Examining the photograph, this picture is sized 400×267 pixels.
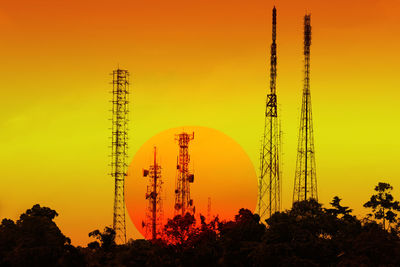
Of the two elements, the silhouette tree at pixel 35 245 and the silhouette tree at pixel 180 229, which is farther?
the silhouette tree at pixel 180 229

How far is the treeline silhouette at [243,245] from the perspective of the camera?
7756cm

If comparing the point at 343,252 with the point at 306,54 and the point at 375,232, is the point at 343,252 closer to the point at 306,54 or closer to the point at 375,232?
the point at 375,232

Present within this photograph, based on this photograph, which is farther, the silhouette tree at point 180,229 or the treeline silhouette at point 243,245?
the silhouette tree at point 180,229

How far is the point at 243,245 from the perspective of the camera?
272ft

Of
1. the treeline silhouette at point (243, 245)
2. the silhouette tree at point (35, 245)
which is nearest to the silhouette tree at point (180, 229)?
the treeline silhouette at point (243, 245)

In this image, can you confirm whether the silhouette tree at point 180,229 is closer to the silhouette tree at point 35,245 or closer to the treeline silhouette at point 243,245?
the treeline silhouette at point 243,245

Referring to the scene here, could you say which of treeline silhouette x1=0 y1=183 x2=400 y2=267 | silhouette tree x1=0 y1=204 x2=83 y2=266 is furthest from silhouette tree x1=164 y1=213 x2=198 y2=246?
silhouette tree x1=0 y1=204 x2=83 y2=266

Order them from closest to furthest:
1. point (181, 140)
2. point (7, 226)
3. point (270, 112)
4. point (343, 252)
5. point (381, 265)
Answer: point (381, 265) → point (343, 252) → point (7, 226) → point (270, 112) → point (181, 140)

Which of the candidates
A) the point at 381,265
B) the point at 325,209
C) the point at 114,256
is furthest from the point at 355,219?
the point at 114,256

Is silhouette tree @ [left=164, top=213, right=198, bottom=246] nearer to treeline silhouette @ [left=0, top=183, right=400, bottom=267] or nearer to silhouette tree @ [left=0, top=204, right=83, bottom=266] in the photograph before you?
treeline silhouette @ [left=0, top=183, right=400, bottom=267]

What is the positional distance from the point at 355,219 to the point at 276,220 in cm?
1908

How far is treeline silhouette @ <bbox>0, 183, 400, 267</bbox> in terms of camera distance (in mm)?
Result: 77562

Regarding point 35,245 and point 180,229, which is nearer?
point 35,245

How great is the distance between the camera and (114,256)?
8906cm
